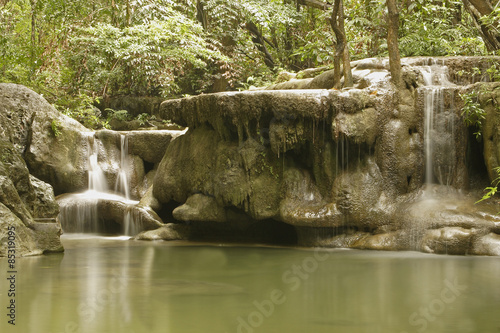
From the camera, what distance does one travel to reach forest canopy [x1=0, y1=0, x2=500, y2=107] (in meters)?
13.7

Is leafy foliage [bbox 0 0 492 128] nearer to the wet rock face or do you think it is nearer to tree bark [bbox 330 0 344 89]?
tree bark [bbox 330 0 344 89]

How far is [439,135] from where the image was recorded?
956 cm

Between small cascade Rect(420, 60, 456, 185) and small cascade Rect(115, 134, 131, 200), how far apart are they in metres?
7.58

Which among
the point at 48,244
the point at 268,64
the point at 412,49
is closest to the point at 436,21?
the point at 412,49

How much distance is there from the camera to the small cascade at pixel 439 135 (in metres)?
9.49

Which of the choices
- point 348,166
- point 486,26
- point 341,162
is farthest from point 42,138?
point 486,26

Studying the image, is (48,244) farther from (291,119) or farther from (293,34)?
(293,34)

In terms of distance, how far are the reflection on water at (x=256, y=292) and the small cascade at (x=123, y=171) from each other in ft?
16.3

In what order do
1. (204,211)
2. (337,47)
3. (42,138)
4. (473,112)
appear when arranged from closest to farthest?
(473,112) → (204,211) → (337,47) → (42,138)

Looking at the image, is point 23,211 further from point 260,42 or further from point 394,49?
point 260,42

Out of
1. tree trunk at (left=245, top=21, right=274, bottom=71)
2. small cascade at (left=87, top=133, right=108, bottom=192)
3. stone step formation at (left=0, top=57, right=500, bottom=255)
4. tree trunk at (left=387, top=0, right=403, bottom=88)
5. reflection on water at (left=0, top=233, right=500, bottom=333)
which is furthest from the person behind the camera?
tree trunk at (left=245, top=21, right=274, bottom=71)

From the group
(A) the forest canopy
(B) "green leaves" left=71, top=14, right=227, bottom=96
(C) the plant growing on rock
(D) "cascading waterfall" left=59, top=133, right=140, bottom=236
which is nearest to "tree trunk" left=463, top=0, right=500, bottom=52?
(A) the forest canopy

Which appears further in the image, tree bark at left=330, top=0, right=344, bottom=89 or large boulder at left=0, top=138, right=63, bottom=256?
tree bark at left=330, top=0, right=344, bottom=89

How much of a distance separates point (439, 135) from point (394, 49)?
1980mm
